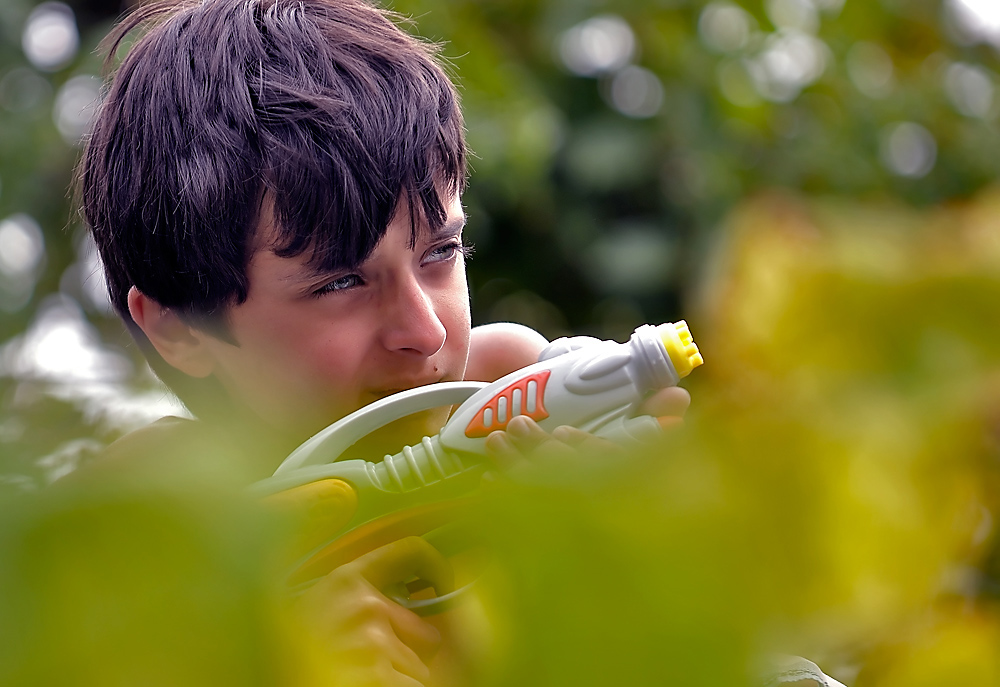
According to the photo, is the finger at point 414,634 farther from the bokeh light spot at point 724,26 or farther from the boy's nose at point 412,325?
the bokeh light spot at point 724,26

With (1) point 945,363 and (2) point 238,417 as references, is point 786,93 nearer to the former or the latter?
(2) point 238,417

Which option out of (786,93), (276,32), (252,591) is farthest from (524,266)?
(252,591)

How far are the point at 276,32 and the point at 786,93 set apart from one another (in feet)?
4.44

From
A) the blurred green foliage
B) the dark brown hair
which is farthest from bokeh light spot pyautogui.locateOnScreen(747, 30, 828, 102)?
the dark brown hair

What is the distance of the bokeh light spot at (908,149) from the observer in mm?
1736

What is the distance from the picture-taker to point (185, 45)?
541 mm

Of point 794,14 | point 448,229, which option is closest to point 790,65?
point 794,14

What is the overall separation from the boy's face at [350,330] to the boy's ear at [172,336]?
0.03m

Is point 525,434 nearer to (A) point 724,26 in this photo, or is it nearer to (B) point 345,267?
(B) point 345,267

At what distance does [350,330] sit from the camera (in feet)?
1.48

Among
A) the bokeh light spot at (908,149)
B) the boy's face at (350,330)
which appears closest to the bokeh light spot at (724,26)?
the bokeh light spot at (908,149)

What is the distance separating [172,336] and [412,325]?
0.49 ft

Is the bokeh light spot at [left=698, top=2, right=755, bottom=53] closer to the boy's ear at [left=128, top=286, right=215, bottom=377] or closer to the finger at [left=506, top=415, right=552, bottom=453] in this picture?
the boy's ear at [left=128, top=286, right=215, bottom=377]

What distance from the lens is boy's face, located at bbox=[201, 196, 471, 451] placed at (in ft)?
1.48
